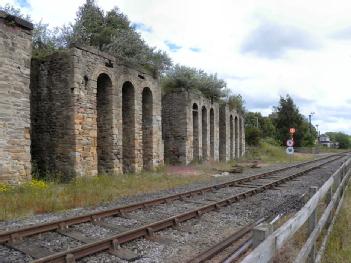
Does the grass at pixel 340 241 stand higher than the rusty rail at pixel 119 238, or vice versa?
the rusty rail at pixel 119 238

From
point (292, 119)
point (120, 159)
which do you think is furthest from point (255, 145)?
point (120, 159)

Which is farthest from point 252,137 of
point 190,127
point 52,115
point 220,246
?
point 220,246

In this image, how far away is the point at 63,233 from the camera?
756 centimetres

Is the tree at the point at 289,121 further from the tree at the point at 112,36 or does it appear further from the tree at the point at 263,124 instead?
the tree at the point at 112,36

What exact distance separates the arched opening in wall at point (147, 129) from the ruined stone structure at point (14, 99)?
380 inches

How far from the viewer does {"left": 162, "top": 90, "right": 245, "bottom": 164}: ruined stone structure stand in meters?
28.4

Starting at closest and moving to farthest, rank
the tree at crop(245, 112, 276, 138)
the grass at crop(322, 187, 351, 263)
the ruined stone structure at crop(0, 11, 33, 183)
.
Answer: the grass at crop(322, 187, 351, 263) → the ruined stone structure at crop(0, 11, 33, 183) → the tree at crop(245, 112, 276, 138)

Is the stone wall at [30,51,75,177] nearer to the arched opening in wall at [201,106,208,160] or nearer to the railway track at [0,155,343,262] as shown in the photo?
the railway track at [0,155,343,262]

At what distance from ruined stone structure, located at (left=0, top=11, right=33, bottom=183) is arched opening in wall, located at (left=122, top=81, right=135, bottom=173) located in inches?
292

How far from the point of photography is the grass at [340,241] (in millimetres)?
5952

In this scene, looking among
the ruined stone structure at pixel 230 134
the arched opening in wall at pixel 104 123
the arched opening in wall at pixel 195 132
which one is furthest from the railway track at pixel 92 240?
the ruined stone structure at pixel 230 134

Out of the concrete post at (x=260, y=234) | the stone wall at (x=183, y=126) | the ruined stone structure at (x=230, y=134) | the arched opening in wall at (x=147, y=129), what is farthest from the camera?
the ruined stone structure at (x=230, y=134)

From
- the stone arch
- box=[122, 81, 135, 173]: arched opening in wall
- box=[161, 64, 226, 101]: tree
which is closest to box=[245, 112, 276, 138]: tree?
box=[161, 64, 226, 101]: tree

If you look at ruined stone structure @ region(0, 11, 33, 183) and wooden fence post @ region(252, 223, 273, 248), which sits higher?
ruined stone structure @ region(0, 11, 33, 183)
